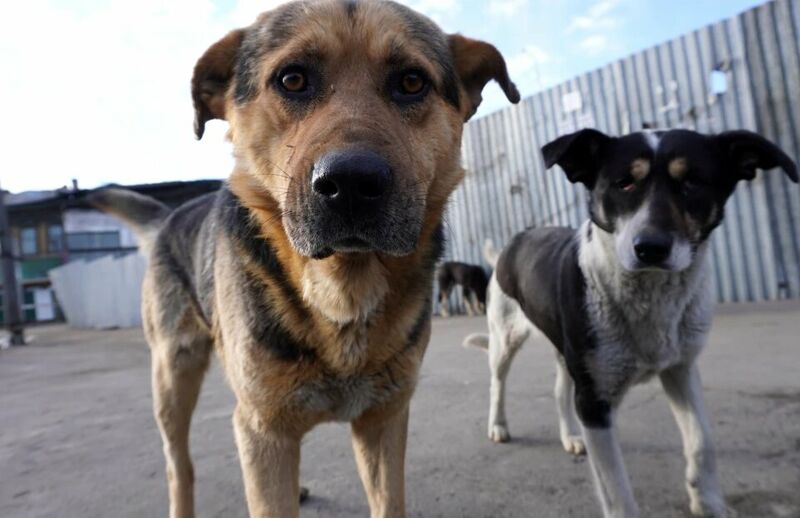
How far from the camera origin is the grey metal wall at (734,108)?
289 inches

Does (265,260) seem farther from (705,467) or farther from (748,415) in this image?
(748,415)

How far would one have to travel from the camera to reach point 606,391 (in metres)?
2.25

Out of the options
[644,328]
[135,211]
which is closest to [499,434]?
[644,328]

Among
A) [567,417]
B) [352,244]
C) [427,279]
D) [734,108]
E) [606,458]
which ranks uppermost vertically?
[734,108]

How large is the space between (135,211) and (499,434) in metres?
2.67

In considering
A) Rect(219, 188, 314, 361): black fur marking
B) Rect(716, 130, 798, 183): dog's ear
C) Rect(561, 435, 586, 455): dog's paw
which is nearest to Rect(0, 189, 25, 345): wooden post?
Rect(219, 188, 314, 361): black fur marking

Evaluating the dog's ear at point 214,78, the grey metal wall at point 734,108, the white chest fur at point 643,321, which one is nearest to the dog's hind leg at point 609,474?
the white chest fur at point 643,321

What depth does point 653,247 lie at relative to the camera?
2201mm

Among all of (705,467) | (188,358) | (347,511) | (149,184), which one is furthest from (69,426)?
(149,184)

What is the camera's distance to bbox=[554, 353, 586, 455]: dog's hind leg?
298cm

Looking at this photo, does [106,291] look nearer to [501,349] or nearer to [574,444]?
[501,349]

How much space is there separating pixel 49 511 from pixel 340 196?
229 centimetres

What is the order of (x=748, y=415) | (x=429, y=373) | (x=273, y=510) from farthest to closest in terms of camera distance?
(x=429, y=373) < (x=748, y=415) < (x=273, y=510)

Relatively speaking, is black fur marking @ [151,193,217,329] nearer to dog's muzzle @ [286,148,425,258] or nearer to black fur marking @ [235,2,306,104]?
black fur marking @ [235,2,306,104]
